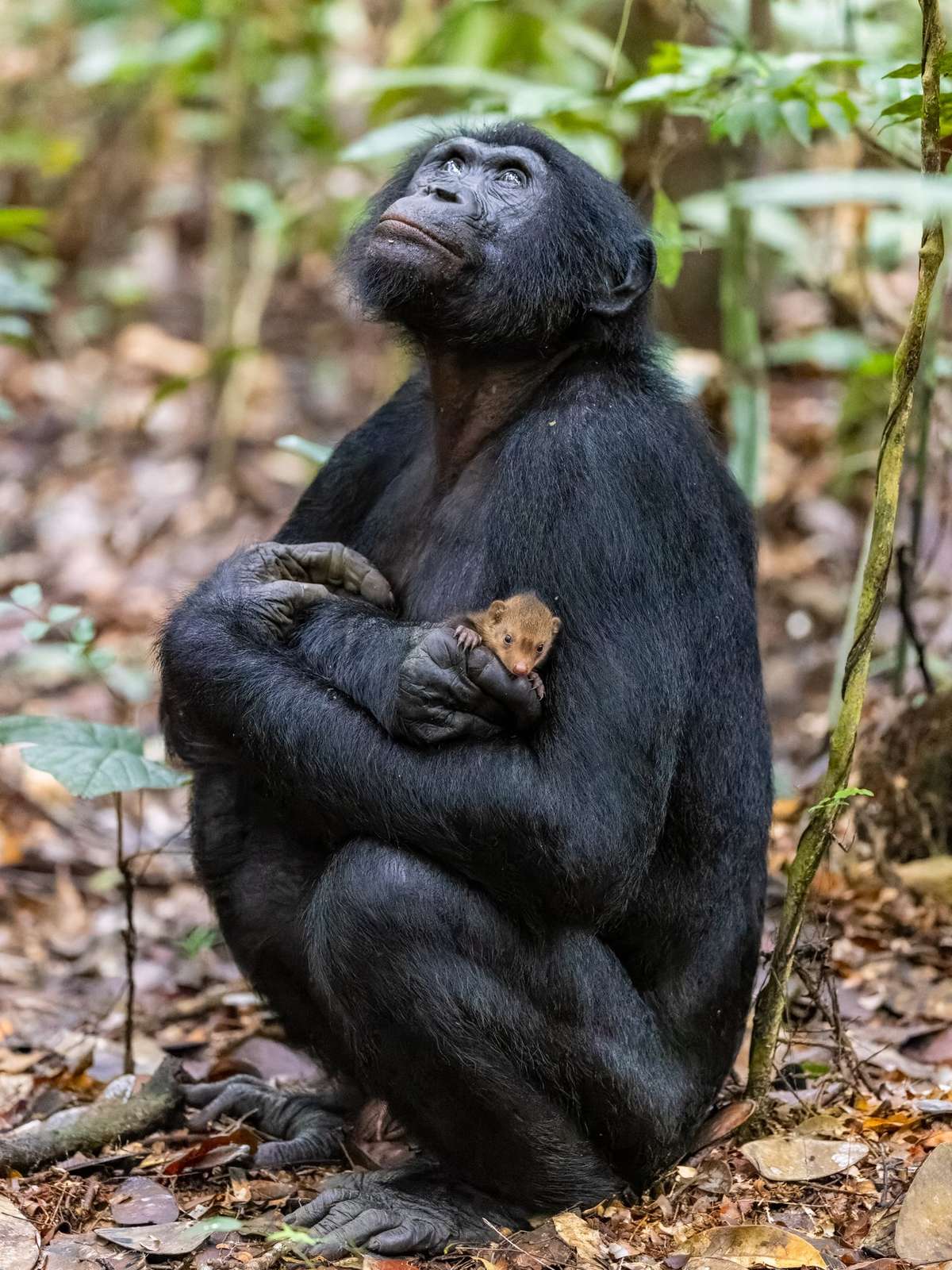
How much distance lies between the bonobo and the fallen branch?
0.19 meters

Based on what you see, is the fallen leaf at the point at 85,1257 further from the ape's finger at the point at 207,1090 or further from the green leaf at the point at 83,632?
the green leaf at the point at 83,632

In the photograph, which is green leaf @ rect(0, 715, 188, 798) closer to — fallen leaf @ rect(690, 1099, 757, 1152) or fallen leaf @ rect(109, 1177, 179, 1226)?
fallen leaf @ rect(109, 1177, 179, 1226)

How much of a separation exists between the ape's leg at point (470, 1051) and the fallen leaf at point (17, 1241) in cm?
74

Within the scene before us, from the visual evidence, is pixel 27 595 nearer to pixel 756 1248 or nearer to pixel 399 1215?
pixel 399 1215

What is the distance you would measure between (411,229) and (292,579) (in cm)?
120

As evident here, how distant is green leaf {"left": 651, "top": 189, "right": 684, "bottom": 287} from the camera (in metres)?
5.78

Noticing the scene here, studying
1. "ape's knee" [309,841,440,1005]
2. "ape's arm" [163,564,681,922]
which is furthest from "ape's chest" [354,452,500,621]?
"ape's knee" [309,841,440,1005]

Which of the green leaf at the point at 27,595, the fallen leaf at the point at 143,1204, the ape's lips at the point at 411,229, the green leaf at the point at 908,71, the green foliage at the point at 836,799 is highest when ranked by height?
the green leaf at the point at 908,71

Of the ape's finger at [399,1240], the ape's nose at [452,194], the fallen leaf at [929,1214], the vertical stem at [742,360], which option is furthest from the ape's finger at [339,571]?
the vertical stem at [742,360]

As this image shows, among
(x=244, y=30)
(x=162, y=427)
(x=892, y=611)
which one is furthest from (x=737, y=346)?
(x=162, y=427)

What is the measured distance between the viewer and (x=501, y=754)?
4180 millimetres

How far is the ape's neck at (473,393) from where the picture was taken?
5.02 metres

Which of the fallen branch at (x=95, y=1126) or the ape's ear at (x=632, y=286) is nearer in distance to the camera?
the fallen branch at (x=95, y=1126)

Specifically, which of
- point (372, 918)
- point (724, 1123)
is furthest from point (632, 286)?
point (724, 1123)
